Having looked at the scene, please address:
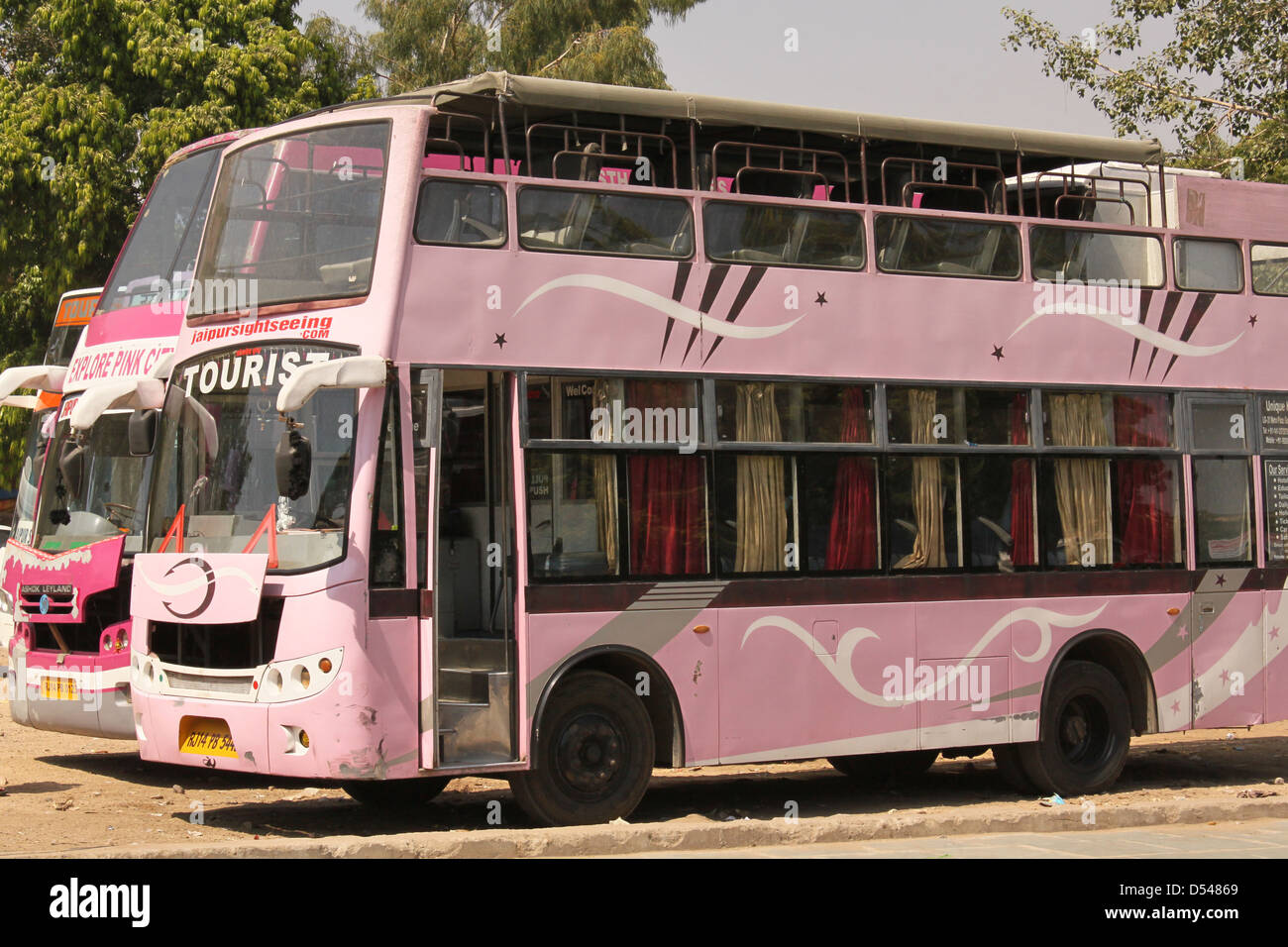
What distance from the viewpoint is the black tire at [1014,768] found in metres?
13.2

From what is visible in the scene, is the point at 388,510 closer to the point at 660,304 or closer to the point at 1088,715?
the point at 660,304

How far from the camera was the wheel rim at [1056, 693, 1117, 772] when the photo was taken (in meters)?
13.3

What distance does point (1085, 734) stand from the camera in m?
13.5

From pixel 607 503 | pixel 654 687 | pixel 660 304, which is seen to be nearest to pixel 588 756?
pixel 654 687

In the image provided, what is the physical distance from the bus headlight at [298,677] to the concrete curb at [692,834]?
86 cm

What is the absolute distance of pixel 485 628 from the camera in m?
10.9

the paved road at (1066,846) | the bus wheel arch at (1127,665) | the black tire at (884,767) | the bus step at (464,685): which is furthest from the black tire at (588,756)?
the bus wheel arch at (1127,665)

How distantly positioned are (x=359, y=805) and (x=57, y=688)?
2.95 metres

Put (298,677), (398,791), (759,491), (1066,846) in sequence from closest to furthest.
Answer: (298,677) → (1066,846) → (759,491) → (398,791)

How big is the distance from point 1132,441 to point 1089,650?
1637 mm

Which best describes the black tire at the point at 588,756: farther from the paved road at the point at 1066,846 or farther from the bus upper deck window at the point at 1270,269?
the bus upper deck window at the point at 1270,269

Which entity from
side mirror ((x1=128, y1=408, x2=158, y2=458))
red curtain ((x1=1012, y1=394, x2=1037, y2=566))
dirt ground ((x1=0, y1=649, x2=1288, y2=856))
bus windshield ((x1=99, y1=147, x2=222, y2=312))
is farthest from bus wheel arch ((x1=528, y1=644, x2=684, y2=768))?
bus windshield ((x1=99, y1=147, x2=222, y2=312))

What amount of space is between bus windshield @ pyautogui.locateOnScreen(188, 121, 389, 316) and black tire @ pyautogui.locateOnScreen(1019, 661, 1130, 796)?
611 centimetres

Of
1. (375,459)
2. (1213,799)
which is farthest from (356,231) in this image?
(1213,799)
